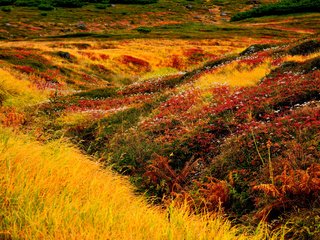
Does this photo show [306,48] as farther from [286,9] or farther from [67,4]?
[67,4]

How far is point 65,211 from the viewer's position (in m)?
4.18

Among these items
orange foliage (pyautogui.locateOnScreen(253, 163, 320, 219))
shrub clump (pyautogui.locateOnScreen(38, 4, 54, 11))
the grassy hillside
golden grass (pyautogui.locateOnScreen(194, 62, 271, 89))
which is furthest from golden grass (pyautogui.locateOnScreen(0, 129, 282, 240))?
the grassy hillside

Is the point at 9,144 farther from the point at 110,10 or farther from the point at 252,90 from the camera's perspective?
the point at 110,10

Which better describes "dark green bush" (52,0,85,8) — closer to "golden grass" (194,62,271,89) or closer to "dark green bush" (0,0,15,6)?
"dark green bush" (0,0,15,6)

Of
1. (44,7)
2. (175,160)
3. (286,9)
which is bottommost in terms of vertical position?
(175,160)

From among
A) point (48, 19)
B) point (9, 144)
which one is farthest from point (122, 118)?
point (48, 19)

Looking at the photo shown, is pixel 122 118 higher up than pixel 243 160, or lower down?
lower down

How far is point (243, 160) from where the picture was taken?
823cm

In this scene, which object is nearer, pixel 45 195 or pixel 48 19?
pixel 45 195

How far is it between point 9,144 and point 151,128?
20.7 feet

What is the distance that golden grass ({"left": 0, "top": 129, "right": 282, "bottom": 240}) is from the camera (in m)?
3.81

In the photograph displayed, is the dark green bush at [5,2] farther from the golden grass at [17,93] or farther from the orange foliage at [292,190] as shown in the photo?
the orange foliage at [292,190]

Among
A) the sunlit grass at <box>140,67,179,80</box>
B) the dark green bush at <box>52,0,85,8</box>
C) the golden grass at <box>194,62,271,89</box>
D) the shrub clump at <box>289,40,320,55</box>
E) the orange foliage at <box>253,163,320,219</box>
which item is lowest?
the sunlit grass at <box>140,67,179,80</box>

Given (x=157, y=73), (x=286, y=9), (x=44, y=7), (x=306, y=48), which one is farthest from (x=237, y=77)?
(x=286, y=9)
